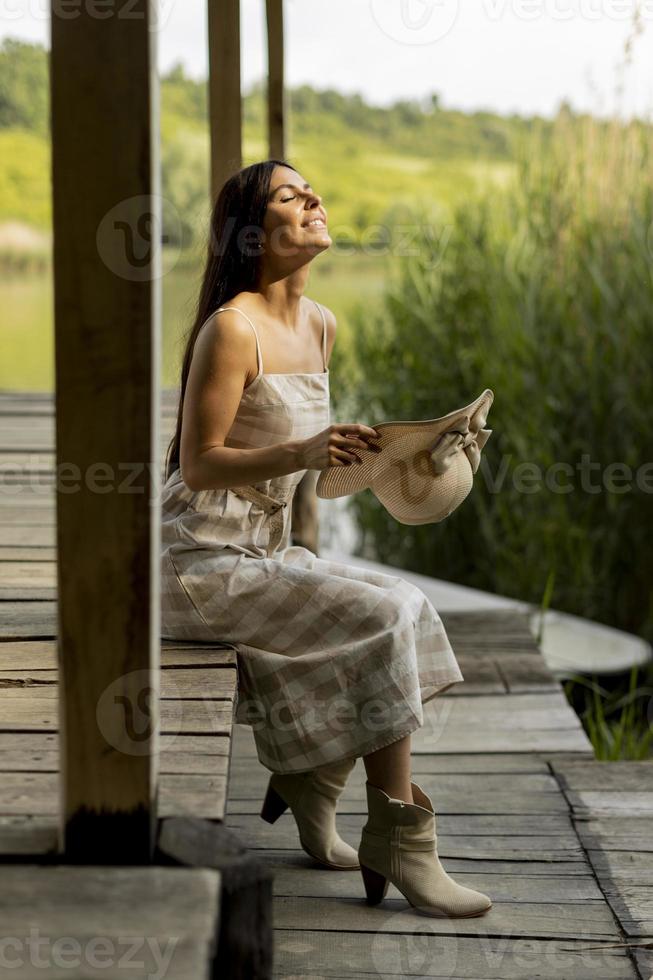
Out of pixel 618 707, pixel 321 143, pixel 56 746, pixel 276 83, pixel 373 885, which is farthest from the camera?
pixel 321 143

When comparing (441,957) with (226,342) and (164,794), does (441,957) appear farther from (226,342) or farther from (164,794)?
(226,342)

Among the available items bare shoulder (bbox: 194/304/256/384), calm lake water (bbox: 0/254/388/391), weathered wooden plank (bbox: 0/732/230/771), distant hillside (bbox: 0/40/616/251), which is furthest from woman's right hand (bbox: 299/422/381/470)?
distant hillside (bbox: 0/40/616/251)

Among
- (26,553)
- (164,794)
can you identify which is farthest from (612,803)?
(26,553)

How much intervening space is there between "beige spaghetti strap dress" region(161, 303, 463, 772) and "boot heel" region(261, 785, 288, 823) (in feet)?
0.81

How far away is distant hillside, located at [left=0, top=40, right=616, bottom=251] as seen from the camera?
809cm

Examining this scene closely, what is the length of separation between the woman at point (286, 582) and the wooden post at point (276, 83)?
1.22m

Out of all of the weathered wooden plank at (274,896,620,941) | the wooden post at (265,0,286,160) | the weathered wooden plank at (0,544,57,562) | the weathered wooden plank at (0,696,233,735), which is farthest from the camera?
the wooden post at (265,0,286,160)

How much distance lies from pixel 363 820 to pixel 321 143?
287 inches

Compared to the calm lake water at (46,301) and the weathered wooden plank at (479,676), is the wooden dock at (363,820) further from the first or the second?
the calm lake water at (46,301)

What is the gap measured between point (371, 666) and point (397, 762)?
0.56 feet

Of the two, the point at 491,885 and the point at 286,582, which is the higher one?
the point at 286,582

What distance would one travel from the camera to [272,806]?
7.22ft

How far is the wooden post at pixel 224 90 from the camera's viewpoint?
287 centimetres

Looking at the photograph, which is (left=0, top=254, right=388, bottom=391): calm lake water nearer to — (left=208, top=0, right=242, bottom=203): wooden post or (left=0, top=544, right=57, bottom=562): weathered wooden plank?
(left=208, top=0, right=242, bottom=203): wooden post
